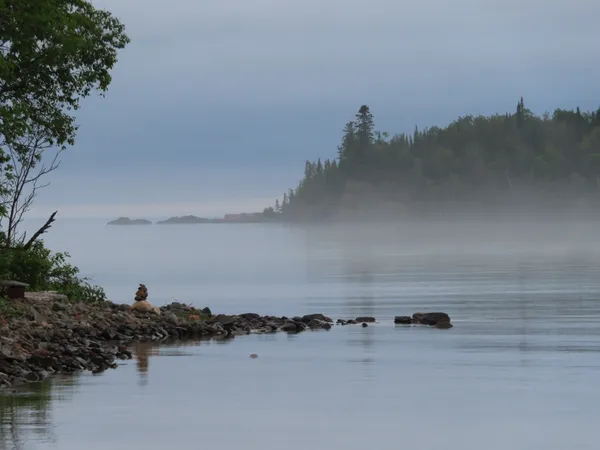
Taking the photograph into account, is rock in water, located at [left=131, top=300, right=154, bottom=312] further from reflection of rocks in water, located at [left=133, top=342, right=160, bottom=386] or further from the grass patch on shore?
the grass patch on shore

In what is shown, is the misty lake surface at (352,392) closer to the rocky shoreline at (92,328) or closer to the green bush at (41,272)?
the rocky shoreline at (92,328)

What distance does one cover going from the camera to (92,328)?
113ft

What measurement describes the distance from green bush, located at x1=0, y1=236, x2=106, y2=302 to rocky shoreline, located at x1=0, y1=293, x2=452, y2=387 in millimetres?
1245

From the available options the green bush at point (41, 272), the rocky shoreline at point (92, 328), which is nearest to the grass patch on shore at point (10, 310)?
the rocky shoreline at point (92, 328)

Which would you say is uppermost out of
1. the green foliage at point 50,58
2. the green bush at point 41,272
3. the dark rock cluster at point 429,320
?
the green foliage at point 50,58

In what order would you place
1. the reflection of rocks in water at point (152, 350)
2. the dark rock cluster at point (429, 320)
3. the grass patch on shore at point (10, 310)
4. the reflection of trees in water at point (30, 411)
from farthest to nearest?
1. the dark rock cluster at point (429, 320)
2. the grass patch on shore at point (10, 310)
3. the reflection of rocks in water at point (152, 350)
4. the reflection of trees in water at point (30, 411)

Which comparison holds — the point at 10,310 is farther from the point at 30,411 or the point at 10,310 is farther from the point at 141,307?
the point at 30,411

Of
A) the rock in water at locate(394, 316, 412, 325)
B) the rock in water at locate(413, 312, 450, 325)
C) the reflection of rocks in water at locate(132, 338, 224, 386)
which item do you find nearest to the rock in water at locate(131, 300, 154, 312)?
the reflection of rocks in water at locate(132, 338, 224, 386)

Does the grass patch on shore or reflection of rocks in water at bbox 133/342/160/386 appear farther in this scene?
the grass patch on shore

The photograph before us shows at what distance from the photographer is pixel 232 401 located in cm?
2459

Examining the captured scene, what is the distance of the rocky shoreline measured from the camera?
92.7 feet

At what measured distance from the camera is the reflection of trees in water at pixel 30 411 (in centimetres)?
1980

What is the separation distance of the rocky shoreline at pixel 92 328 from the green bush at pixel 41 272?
1245 mm

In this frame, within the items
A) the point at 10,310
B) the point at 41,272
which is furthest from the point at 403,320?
the point at 10,310
